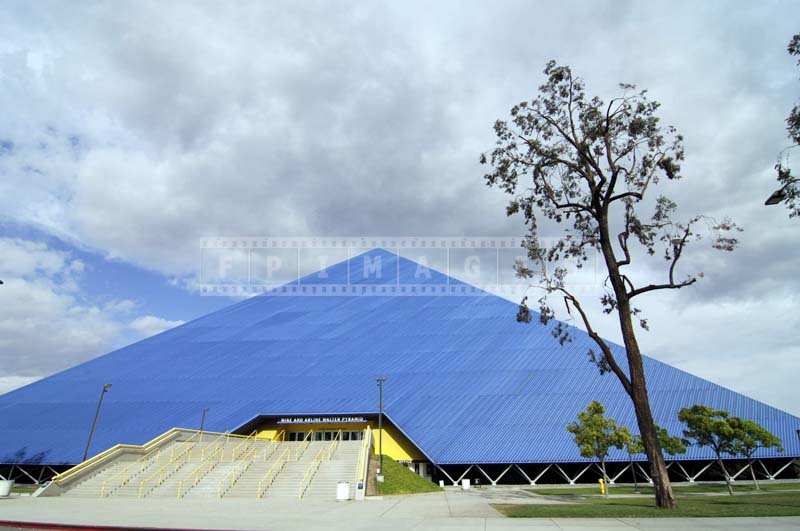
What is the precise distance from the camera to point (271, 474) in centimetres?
2677

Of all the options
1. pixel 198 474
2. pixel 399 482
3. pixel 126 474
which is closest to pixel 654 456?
pixel 399 482

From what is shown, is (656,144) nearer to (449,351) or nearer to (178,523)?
(178,523)

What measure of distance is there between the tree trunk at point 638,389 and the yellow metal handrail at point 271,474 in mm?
17233

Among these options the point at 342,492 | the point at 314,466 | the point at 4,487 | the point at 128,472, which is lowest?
the point at 4,487

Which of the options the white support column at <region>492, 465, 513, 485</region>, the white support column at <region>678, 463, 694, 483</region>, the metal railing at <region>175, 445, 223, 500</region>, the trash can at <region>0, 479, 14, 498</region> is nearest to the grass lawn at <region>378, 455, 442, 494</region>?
the white support column at <region>492, 465, 513, 485</region>

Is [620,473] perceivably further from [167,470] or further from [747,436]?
[167,470]

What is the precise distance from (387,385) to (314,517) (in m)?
26.2

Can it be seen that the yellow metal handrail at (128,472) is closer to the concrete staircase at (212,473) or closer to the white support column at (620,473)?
the concrete staircase at (212,473)

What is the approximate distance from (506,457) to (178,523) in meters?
24.8

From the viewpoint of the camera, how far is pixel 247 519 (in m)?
15.4

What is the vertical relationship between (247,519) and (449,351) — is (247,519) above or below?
below

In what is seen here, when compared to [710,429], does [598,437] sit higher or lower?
lower

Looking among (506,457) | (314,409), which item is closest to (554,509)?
(506,457)

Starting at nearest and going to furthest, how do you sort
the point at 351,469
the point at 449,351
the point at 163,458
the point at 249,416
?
the point at 351,469
the point at 163,458
the point at 249,416
the point at 449,351
